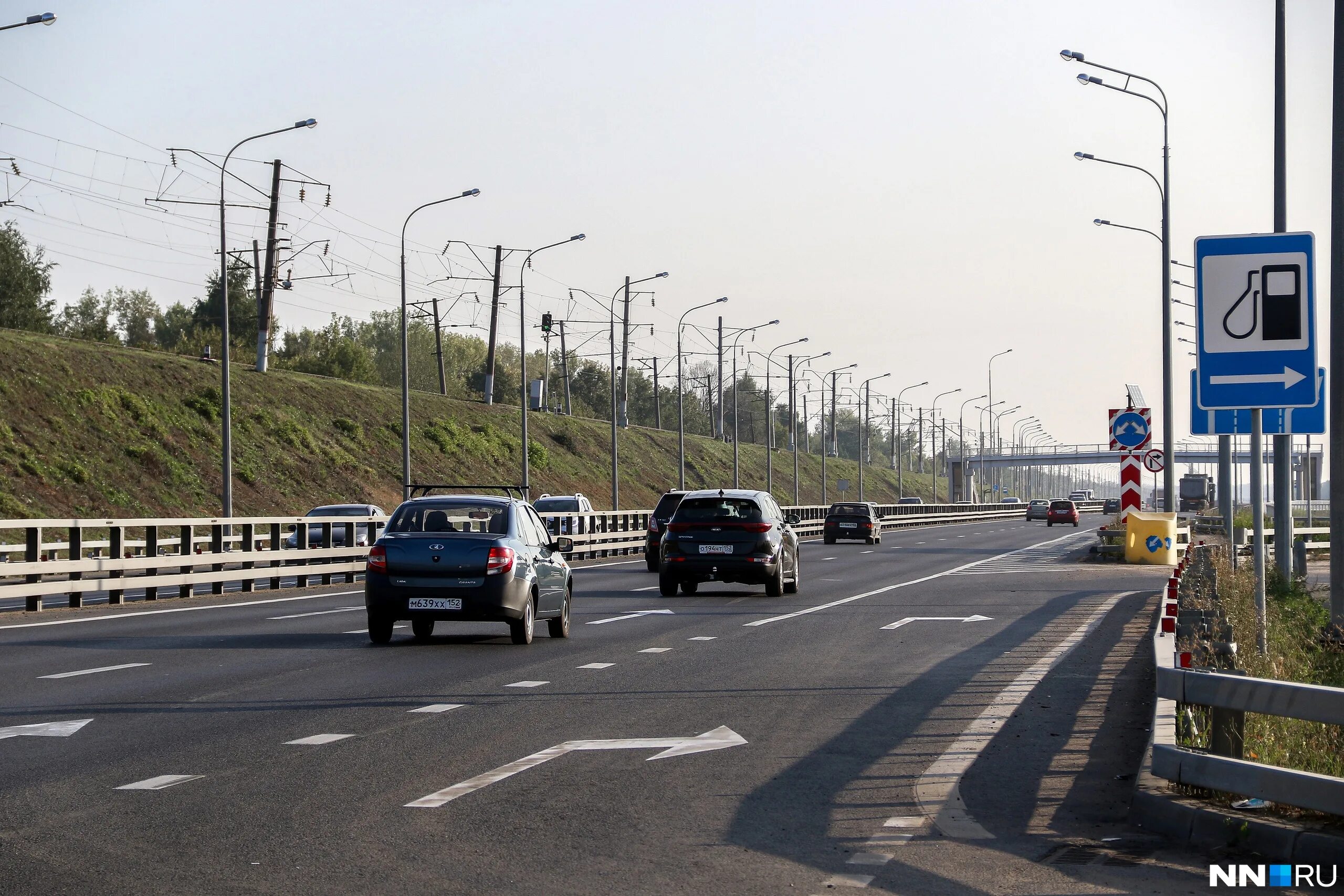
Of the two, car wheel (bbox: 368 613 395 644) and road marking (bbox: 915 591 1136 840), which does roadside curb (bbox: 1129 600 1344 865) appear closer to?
road marking (bbox: 915 591 1136 840)

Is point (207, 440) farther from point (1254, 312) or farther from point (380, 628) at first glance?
point (1254, 312)

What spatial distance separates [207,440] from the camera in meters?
60.0

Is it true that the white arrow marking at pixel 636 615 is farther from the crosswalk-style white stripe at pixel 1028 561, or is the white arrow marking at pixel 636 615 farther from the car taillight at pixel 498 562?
the crosswalk-style white stripe at pixel 1028 561

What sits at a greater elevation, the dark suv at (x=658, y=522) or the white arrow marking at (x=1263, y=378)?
the white arrow marking at (x=1263, y=378)

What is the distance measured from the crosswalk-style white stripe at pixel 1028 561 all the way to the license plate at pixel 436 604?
2004 cm

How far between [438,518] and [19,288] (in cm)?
7799

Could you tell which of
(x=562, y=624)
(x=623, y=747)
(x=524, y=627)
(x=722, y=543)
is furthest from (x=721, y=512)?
(x=623, y=747)

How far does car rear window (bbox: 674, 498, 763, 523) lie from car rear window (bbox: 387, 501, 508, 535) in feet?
29.5

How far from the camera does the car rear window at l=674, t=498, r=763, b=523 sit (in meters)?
26.2

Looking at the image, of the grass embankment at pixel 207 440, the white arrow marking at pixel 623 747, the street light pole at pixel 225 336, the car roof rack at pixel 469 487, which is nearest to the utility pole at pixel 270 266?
the grass embankment at pixel 207 440

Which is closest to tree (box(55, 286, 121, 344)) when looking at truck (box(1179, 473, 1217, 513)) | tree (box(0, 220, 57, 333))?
tree (box(0, 220, 57, 333))

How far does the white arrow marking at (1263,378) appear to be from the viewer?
38.3ft

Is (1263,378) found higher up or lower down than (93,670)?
higher up

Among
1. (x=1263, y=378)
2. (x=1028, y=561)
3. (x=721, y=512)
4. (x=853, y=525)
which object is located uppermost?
(x=1263, y=378)
